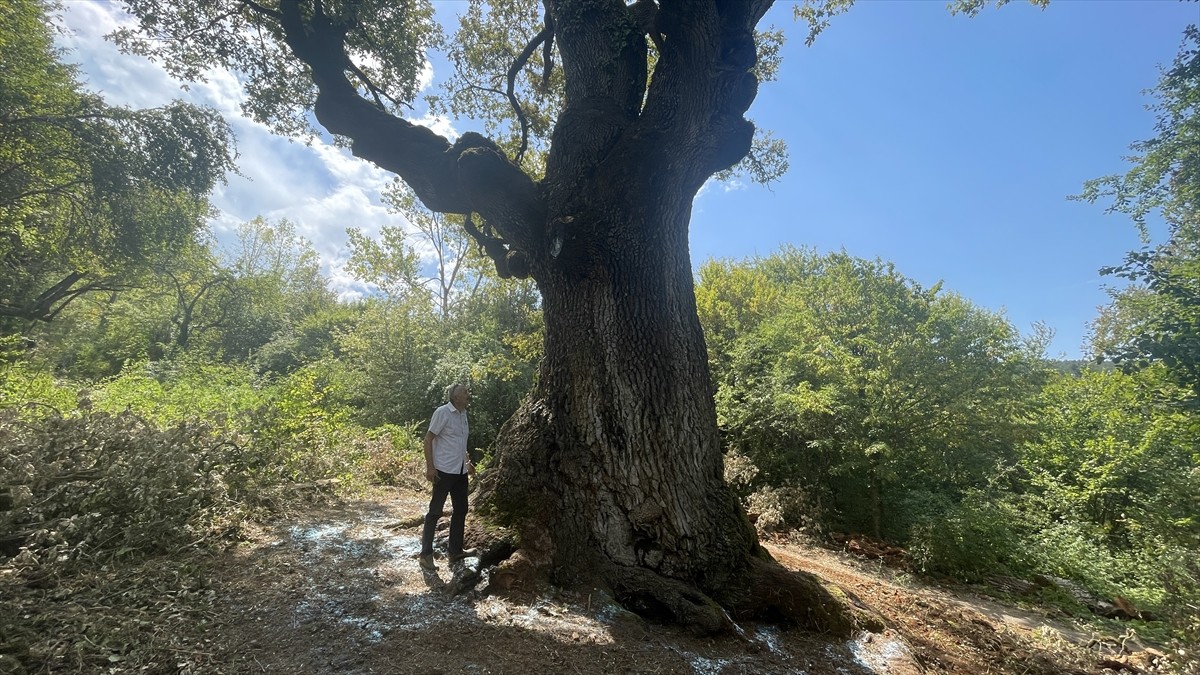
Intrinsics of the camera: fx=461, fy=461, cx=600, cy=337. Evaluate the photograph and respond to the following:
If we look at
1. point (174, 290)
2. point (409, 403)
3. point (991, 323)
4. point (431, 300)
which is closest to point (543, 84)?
point (991, 323)

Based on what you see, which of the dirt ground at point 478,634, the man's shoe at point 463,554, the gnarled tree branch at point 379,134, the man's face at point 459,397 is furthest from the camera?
the gnarled tree branch at point 379,134

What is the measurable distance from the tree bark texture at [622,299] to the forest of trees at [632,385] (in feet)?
0.11

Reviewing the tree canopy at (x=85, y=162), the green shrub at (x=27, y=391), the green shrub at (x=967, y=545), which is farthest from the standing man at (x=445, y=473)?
the tree canopy at (x=85, y=162)

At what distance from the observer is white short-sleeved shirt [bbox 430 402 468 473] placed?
157 inches

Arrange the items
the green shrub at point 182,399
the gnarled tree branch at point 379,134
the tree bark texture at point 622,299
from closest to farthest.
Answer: the tree bark texture at point 622,299 < the gnarled tree branch at point 379,134 < the green shrub at point 182,399

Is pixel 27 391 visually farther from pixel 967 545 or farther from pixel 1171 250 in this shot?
pixel 1171 250

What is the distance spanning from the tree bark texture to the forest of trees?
0.11 feet

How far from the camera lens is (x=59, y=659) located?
2.33 m

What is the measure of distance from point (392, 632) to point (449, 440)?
1.49 m

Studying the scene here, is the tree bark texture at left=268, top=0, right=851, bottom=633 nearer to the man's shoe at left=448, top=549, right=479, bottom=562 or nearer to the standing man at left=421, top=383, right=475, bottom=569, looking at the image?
the standing man at left=421, top=383, right=475, bottom=569

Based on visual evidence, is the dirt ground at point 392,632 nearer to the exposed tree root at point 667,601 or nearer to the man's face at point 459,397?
the exposed tree root at point 667,601

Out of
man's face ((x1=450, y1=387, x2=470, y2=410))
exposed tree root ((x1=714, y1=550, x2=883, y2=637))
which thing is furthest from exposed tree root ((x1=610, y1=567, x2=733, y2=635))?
man's face ((x1=450, y1=387, x2=470, y2=410))

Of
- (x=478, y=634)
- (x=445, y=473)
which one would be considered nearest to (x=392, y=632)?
(x=478, y=634)

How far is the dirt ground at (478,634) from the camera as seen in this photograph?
2.72 meters
